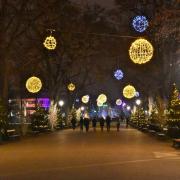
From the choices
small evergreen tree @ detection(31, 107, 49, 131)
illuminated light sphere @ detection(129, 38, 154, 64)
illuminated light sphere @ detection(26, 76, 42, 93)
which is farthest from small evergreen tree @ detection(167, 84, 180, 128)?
small evergreen tree @ detection(31, 107, 49, 131)

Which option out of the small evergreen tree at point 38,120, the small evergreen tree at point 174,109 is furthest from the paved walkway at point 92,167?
the small evergreen tree at point 38,120

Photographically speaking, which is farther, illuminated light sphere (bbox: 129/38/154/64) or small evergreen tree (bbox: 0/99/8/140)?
small evergreen tree (bbox: 0/99/8/140)

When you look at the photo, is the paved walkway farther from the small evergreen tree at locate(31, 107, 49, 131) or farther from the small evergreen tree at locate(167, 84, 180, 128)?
the small evergreen tree at locate(31, 107, 49, 131)

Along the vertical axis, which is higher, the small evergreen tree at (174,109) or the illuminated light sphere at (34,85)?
the illuminated light sphere at (34,85)

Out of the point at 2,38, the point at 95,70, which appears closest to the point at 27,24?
the point at 2,38

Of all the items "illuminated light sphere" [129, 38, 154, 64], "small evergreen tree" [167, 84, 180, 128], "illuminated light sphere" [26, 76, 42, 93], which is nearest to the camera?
"illuminated light sphere" [129, 38, 154, 64]

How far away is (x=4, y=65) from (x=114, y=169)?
22192 mm

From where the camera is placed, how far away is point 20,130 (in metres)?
46.7

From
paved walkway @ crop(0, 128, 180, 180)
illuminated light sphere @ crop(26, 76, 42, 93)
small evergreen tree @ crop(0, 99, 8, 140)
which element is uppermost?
illuminated light sphere @ crop(26, 76, 42, 93)

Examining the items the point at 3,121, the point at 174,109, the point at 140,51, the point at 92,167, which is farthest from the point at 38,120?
the point at 92,167

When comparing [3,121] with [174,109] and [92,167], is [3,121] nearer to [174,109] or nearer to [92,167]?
[174,109]

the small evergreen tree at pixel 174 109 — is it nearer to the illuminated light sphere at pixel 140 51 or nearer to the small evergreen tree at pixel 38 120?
the illuminated light sphere at pixel 140 51

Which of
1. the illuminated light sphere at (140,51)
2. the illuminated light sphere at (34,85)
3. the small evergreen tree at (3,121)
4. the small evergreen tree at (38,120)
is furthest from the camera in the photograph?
the small evergreen tree at (38,120)

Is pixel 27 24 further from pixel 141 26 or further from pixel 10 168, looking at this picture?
pixel 10 168
